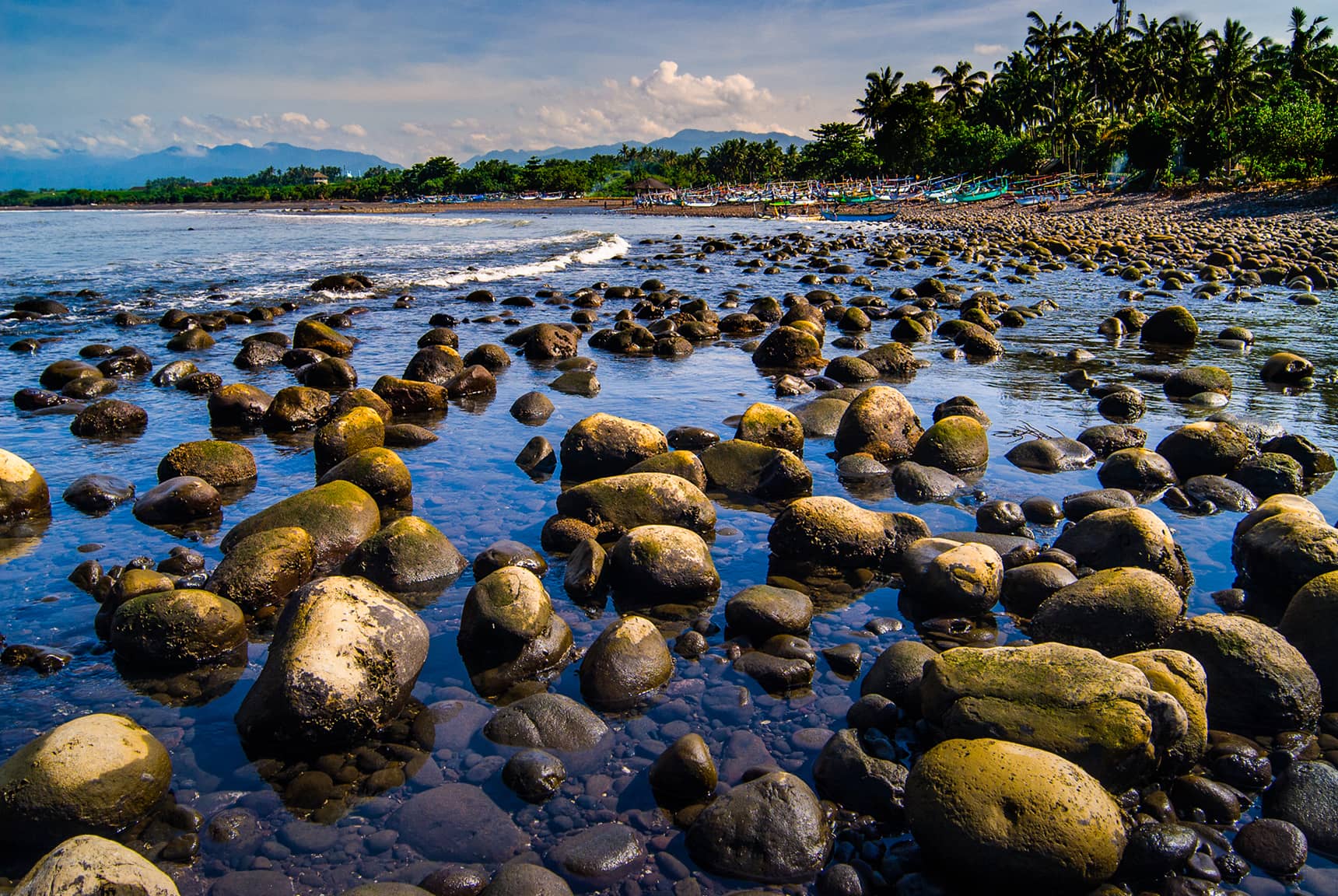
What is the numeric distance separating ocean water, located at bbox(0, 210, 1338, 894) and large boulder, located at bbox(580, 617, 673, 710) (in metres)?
0.13

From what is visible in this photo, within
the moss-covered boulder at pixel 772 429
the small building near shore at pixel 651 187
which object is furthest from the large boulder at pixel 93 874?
the small building near shore at pixel 651 187

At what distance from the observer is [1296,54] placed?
75.1 m

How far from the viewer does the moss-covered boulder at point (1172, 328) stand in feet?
50.8

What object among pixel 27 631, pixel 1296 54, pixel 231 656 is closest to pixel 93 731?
pixel 231 656

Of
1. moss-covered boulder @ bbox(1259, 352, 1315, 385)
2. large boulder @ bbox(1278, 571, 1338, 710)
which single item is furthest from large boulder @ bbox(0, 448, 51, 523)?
moss-covered boulder @ bbox(1259, 352, 1315, 385)

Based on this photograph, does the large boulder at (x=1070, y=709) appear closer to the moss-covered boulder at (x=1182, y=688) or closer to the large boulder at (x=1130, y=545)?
the moss-covered boulder at (x=1182, y=688)

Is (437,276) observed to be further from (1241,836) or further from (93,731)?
(1241,836)

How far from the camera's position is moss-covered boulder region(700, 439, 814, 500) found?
8.02 meters

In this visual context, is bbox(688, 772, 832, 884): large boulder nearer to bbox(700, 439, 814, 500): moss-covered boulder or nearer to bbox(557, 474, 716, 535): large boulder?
bbox(557, 474, 716, 535): large boulder

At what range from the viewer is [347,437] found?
30.0ft

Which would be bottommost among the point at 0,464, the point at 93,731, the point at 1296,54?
the point at 93,731

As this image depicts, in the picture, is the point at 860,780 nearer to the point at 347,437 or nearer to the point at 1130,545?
the point at 1130,545

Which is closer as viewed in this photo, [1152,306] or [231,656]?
[231,656]

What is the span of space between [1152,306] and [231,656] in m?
20.8
